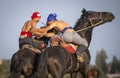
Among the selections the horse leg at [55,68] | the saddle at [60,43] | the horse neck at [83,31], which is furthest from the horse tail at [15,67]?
the horse neck at [83,31]

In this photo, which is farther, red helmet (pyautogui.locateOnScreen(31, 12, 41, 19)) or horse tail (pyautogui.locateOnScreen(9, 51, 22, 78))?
red helmet (pyautogui.locateOnScreen(31, 12, 41, 19))

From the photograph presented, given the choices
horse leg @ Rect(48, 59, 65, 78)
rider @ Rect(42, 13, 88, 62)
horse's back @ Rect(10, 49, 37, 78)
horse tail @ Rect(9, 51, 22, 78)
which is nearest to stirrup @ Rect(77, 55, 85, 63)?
rider @ Rect(42, 13, 88, 62)

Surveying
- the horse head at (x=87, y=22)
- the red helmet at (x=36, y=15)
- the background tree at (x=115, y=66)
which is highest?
the red helmet at (x=36, y=15)

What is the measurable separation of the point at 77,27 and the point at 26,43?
233cm

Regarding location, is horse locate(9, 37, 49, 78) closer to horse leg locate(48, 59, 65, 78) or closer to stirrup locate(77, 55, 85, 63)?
horse leg locate(48, 59, 65, 78)

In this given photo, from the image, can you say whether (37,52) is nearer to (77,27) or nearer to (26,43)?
(26,43)

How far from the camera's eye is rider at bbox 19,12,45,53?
511 inches

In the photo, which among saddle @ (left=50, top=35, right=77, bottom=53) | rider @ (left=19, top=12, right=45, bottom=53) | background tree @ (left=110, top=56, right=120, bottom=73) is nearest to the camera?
saddle @ (left=50, top=35, right=77, bottom=53)

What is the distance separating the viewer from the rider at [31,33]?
1298 cm

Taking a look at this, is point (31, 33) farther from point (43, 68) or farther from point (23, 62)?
→ point (43, 68)

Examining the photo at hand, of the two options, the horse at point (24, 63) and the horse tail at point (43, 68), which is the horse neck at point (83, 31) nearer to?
the horse at point (24, 63)

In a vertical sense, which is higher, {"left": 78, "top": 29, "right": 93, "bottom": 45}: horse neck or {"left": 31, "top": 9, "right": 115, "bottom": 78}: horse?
{"left": 78, "top": 29, "right": 93, "bottom": 45}: horse neck

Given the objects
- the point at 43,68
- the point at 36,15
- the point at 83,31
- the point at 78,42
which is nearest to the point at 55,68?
the point at 43,68

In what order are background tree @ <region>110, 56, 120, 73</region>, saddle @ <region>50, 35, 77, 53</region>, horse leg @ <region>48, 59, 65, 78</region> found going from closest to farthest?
horse leg @ <region>48, 59, 65, 78</region> → saddle @ <region>50, 35, 77, 53</region> → background tree @ <region>110, 56, 120, 73</region>
